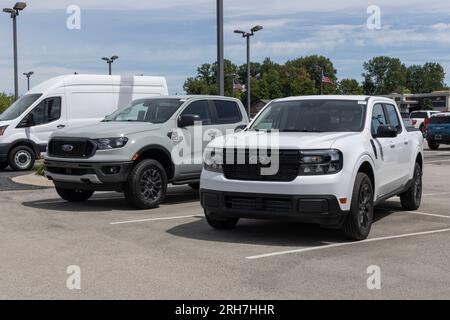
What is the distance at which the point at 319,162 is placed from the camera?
23.1 ft

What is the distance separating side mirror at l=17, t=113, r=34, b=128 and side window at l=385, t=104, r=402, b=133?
10.5m

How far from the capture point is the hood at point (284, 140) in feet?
23.4

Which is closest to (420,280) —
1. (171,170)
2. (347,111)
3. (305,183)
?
(305,183)

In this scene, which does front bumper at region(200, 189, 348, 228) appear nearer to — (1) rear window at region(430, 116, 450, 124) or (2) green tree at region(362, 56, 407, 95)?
(1) rear window at region(430, 116, 450, 124)

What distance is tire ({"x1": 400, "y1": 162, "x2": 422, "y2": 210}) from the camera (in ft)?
32.4

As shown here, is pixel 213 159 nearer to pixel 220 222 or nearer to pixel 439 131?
pixel 220 222

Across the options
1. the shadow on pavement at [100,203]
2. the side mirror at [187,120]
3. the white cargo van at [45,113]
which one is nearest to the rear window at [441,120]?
the white cargo van at [45,113]

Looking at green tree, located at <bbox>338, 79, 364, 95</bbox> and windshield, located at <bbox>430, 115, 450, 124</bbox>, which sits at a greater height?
green tree, located at <bbox>338, 79, 364, 95</bbox>

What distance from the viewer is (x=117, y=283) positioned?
5.58m

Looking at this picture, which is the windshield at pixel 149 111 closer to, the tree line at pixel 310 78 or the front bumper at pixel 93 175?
the front bumper at pixel 93 175

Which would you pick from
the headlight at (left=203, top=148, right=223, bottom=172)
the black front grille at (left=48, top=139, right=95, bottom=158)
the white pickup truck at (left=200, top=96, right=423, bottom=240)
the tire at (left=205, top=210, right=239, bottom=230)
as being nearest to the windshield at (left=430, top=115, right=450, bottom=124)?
the white pickup truck at (left=200, top=96, right=423, bottom=240)

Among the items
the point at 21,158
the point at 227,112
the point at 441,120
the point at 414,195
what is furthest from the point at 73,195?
the point at 441,120

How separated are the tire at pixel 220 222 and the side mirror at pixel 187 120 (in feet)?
9.14
